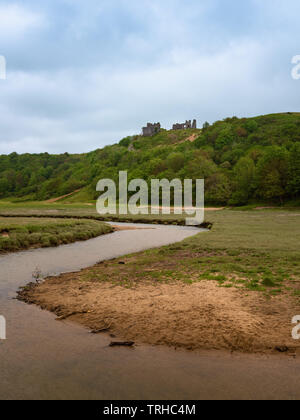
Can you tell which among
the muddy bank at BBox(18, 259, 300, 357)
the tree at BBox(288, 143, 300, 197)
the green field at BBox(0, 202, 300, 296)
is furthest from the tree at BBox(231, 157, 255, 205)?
the muddy bank at BBox(18, 259, 300, 357)

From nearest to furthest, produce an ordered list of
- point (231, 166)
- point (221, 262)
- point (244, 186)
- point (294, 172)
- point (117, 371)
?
point (117, 371) → point (221, 262) → point (294, 172) → point (244, 186) → point (231, 166)

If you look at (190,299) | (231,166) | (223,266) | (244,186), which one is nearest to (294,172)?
(244,186)

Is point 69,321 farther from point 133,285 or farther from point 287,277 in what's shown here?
point 287,277

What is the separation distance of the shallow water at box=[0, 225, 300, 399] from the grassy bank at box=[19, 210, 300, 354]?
27.6 inches

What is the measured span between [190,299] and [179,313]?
133cm

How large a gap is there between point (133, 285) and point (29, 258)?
11.8 metres

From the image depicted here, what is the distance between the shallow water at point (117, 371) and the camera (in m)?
6.82

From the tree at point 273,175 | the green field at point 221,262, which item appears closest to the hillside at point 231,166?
the tree at point 273,175

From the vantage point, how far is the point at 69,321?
35.3ft

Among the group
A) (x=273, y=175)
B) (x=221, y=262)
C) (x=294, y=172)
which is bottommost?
(x=221, y=262)

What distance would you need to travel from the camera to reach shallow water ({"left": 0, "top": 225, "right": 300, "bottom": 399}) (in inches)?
269

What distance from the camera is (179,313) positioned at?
10680 mm

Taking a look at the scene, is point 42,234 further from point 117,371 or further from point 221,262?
point 117,371
